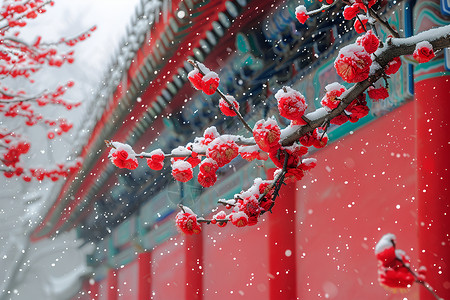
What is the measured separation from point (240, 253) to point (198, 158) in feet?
10.4

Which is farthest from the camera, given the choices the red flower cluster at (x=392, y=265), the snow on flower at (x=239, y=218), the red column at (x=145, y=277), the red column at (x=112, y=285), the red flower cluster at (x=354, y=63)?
the red column at (x=112, y=285)

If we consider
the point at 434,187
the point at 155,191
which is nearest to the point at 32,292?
the point at 155,191

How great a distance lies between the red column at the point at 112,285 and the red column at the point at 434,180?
336 inches

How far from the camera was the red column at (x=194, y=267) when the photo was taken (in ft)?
19.7

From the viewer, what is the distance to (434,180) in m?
2.58

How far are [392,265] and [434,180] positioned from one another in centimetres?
135

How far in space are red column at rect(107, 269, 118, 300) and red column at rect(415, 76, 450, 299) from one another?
8.53 metres

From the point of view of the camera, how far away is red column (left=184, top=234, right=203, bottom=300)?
6.01 metres

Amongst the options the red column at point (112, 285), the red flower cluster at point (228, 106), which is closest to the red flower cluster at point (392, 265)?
the red flower cluster at point (228, 106)

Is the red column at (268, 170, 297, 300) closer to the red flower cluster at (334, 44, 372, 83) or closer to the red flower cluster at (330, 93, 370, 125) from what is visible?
the red flower cluster at (330, 93, 370, 125)

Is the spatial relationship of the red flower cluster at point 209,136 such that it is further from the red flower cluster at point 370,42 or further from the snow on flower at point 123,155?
the red flower cluster at point 370,42

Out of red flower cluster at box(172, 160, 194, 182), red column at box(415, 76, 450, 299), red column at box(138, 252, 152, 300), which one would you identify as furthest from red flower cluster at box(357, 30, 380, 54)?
red column at box(138, 252, 152, 300)

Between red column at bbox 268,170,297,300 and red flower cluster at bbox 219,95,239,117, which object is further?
red column at bbox 268,170,297,300

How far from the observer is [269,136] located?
176 cm
